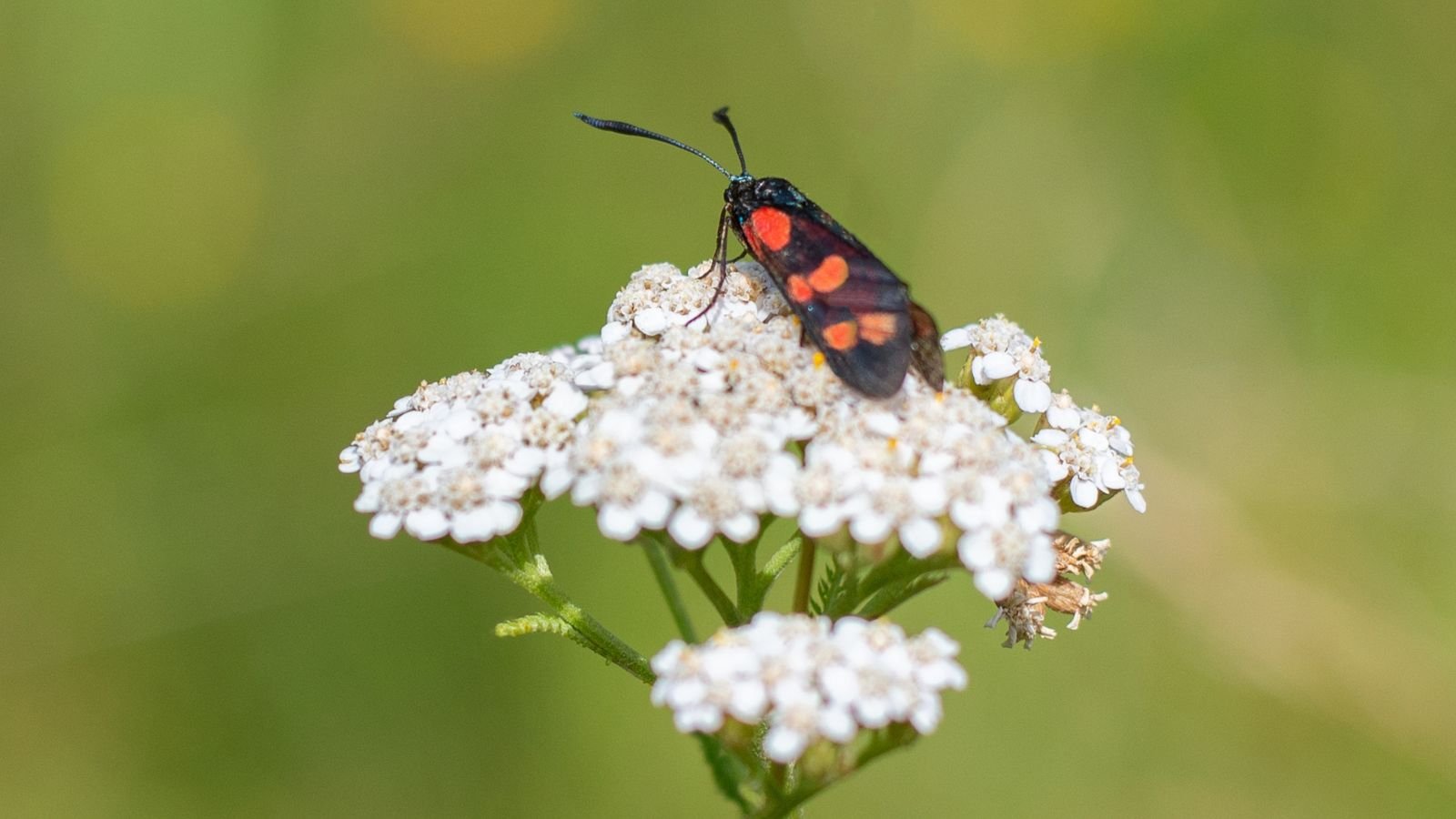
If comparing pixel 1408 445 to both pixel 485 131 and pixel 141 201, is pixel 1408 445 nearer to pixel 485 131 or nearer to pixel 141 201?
pixel 485 131

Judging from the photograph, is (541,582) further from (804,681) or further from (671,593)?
(804,681)

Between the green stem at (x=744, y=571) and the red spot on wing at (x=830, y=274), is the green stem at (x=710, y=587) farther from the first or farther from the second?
the red spot on wing at (x=830, y=274)

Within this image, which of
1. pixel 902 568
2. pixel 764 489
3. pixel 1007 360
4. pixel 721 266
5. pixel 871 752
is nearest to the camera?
pixel 871 752

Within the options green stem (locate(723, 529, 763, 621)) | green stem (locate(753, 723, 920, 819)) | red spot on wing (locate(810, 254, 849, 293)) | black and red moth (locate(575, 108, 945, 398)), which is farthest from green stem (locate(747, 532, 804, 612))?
red spot on wing (locate(810, 254, 849, 293))

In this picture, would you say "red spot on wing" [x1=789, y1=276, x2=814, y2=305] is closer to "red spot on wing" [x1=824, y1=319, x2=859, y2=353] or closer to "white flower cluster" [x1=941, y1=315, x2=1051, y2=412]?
"red spot on wing" [x1=824, y1=319, x2=859, y2=353]

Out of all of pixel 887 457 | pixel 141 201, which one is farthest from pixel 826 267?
pixel 141 201

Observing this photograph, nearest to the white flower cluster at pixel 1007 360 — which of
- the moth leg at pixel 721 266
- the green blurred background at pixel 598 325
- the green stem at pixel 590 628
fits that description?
the moth leg at pixel 721 266

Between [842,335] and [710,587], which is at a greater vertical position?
[842,335]

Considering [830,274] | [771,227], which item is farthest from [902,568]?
[771,227]
